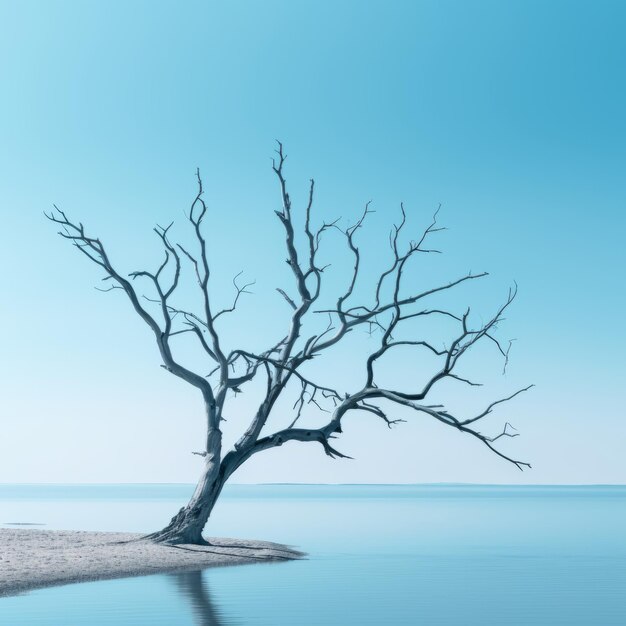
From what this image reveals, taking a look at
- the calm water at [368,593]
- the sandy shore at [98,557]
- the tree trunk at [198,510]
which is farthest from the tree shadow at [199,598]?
the tree trunk at [198,510]

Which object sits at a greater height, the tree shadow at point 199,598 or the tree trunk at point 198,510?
the tree trunk at point 198,510

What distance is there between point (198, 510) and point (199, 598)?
8.81 meters

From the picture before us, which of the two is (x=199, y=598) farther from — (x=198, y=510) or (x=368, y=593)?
(x=198, y=510)

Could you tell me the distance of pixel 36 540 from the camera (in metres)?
28.8

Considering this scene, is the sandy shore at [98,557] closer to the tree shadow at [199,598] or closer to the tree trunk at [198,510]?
the tree trunk at [198,510]

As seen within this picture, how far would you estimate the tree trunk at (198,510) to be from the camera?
1070 inches

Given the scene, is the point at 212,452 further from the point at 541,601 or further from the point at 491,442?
the point at 541,601

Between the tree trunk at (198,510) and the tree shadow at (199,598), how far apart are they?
14.2 feet

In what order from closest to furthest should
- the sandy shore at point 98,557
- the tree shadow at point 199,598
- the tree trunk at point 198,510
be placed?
the tree shadow at point 199,598
the sandy shore at point 98,557
the tree trunk at point 198,510

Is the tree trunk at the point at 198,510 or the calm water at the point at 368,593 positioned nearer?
the calm water at the point at 368,593

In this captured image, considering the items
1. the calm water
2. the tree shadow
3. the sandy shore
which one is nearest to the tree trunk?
the sandy shore

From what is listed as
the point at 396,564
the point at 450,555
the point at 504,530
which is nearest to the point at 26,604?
the point at 396,564

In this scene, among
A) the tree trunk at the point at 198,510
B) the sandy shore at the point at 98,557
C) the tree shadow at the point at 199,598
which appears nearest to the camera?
the tree shadow at the point at 199,598

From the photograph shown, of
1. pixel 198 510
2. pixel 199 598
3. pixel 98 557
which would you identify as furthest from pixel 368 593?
pixel 198 510
